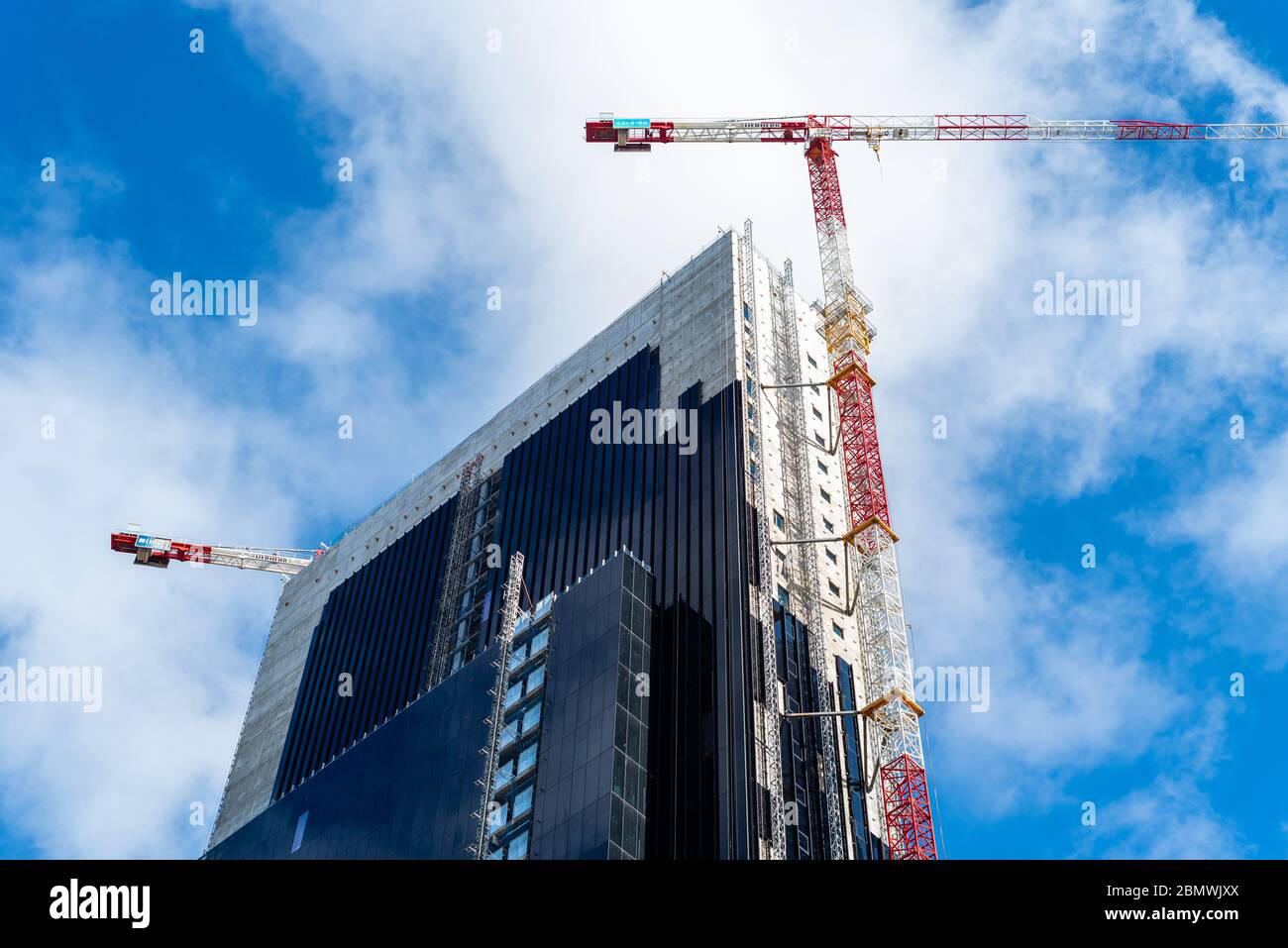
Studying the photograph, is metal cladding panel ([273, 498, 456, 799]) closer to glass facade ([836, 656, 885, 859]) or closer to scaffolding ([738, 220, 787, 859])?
scaffolding ([738, 220, 787, 859])

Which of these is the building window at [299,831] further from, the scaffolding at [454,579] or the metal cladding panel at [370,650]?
the metal cladding panel at [370,650]

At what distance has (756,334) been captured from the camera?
4806 inches

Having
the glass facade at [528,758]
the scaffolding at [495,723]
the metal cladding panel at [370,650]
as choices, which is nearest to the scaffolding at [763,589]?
the glass facade at [528,758]

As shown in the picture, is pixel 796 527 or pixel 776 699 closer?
pixel 776 699

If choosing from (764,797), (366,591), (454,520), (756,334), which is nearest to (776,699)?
(764,797)

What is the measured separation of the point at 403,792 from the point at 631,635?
2025 centimetres

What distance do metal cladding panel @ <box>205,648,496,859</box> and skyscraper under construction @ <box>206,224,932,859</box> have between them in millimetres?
240

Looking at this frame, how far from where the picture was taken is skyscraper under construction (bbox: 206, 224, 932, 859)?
91.3 meters

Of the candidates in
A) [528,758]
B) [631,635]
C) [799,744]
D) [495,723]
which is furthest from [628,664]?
[799,744]

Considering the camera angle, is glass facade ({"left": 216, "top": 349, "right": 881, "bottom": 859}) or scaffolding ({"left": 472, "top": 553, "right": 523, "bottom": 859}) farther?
scaffolding ({"left": 472, "top": 553, "right": 523, "bottom": 859})

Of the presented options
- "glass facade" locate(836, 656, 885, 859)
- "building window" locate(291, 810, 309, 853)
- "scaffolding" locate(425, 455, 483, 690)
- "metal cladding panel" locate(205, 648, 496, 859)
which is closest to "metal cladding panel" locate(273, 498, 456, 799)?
"scaffolding" locate(425, 455, 483, 690)

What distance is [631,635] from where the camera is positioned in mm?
96375
